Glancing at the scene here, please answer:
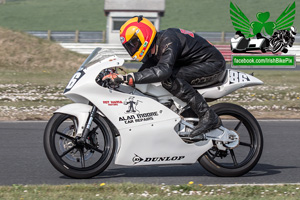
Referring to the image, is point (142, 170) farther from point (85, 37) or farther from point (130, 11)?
point (85, 37)

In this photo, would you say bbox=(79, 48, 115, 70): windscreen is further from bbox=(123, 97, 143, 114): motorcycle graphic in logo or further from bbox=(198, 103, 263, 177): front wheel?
bbox=(198, 103, 263, 177): front wheel

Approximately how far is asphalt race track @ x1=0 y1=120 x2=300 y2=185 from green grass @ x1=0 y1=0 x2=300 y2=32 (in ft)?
144

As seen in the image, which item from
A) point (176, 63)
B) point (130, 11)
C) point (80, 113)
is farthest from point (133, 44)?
point (130, 11)

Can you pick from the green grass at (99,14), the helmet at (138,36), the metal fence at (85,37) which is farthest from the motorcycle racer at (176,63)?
the green grass at (99,14)

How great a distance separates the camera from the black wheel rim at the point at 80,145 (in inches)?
238

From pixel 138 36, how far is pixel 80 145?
1312mm

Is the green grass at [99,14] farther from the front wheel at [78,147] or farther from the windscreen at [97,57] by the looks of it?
the front wheel at [78,147]

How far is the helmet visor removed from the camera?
589 cm

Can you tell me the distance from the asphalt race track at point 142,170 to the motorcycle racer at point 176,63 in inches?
22.9

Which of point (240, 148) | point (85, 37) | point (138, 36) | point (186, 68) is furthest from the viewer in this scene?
point (85, 37)

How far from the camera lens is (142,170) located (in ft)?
21.8

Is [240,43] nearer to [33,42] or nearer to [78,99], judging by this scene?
[33,42]

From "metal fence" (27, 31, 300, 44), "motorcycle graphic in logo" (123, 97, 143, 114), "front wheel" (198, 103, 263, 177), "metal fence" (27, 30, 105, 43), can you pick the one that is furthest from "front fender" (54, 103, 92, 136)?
"metal fence" (27, 30, 105, 43)

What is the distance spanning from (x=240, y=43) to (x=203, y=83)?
66.1ft
